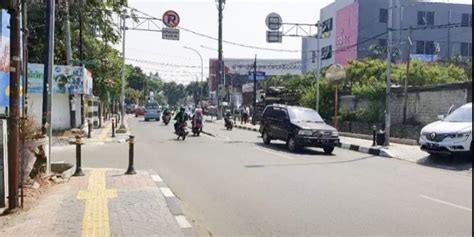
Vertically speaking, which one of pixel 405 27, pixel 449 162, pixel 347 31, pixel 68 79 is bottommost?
pixel 449 162

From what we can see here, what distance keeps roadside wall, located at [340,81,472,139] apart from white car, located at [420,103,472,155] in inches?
202

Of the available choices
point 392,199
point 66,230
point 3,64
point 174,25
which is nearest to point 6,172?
point 66,230

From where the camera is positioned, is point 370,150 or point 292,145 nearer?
point 292,145

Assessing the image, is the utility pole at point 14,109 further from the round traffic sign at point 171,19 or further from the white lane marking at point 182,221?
the round traffic sign at point 171,19

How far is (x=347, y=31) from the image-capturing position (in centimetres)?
7525

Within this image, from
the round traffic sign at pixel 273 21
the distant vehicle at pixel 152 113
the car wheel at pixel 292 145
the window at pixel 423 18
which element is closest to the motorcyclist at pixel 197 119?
the car wheel at pixel 292 145

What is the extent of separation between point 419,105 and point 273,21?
434 inches

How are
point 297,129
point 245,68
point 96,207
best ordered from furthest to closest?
point 245,68, point 297,129, point 96,207

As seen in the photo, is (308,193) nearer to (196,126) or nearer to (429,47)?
(196,126)

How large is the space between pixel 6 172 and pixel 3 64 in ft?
12.0

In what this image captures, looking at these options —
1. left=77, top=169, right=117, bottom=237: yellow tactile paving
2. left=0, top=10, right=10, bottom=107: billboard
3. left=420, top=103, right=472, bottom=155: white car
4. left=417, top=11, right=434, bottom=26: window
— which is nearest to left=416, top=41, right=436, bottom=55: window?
left=417, top=11, right=434, bottom=26: window

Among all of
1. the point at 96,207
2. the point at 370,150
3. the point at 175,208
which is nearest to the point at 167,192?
the point at 175,208

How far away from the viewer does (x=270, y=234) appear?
6.96 meters

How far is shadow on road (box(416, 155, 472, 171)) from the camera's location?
612 inches
